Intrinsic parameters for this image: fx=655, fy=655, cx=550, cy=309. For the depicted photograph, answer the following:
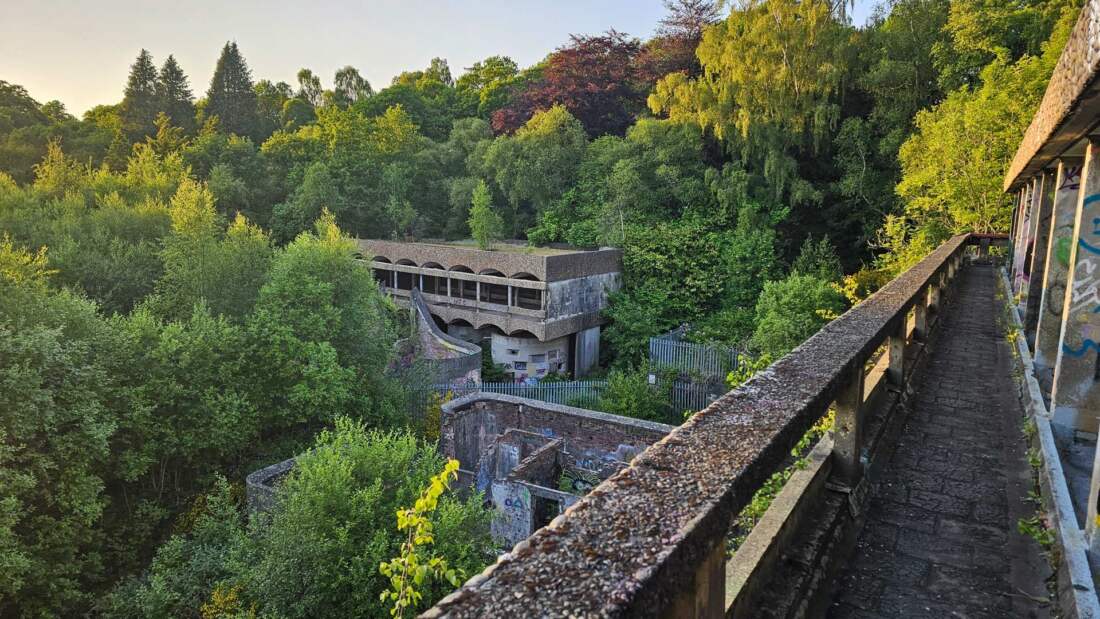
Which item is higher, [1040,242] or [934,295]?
[1040,242]

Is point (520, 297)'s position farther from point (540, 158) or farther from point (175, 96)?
point (175, 96)

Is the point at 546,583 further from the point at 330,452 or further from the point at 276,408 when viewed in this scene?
the point at 276,408

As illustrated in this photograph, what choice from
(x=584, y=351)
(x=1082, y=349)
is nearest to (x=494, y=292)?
(x=584, y=351)

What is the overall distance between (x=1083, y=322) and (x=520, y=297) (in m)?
18.9

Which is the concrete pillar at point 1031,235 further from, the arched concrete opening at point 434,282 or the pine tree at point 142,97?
the pine tree at point 142,97

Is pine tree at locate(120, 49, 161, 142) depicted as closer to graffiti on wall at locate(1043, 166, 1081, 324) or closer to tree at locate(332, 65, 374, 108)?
tree at locate(332, 65, 374, 108)

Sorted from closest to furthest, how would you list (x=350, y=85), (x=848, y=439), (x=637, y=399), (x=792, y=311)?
(x=848, y=439) < (x=792, y=311) < (x=637, y=399) < (x=350, y=85)

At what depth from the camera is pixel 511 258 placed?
22641mm

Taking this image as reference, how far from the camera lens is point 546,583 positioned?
3.79ft

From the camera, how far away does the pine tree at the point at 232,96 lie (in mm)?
44344

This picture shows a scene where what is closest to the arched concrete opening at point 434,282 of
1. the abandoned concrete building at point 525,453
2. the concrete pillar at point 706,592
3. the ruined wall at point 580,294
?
the ruined wall at point 580,294

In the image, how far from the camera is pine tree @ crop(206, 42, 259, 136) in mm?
44344

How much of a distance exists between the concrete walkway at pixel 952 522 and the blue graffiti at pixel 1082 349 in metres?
0.66

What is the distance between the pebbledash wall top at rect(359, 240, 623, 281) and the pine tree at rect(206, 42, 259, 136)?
23672mm
